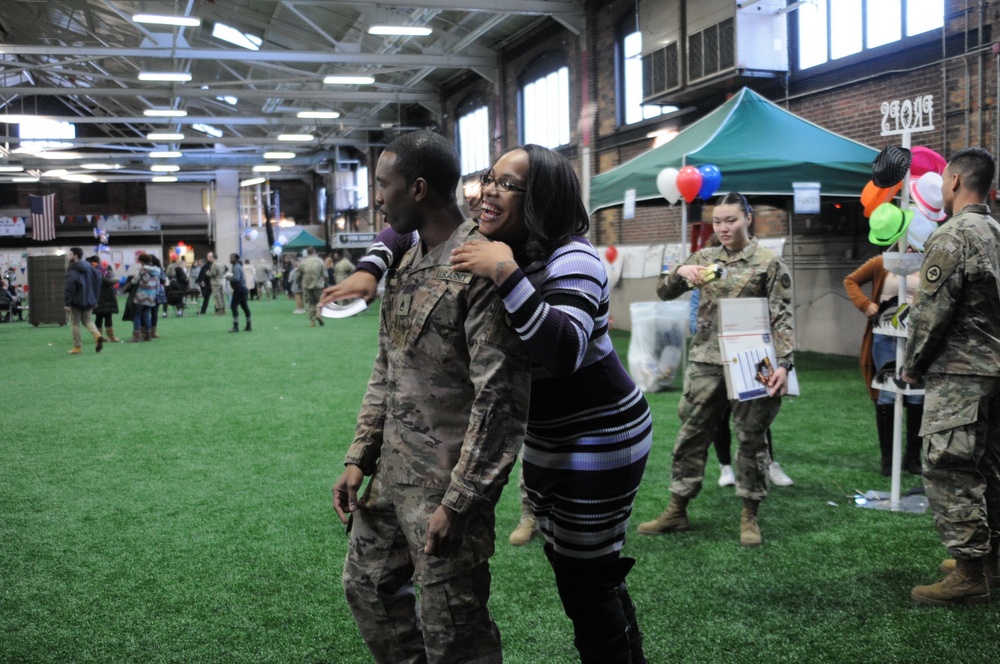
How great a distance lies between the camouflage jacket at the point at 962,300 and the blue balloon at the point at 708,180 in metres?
5.51

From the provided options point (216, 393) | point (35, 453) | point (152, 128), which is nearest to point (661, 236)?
point (216, 393)

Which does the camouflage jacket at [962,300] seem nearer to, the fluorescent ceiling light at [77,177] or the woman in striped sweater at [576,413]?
the woman in striped sweater at [576,413]

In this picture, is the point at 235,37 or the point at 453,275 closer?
the point at 453,275

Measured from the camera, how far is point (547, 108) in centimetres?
2189

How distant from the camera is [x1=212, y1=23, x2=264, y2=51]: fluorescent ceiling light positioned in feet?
79.8

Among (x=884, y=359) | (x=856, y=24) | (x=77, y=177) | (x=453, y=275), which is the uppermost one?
(x=77, y=177)

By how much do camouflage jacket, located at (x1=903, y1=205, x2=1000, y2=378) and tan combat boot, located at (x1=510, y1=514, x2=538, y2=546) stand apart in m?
2.16

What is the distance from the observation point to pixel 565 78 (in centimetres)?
2089

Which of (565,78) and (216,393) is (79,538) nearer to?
(216,393)

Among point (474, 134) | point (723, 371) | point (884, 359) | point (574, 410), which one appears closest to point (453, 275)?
point (574, 410)

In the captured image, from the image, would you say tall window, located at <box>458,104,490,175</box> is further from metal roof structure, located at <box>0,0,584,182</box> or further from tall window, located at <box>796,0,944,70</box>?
tall window, located at <box>796,0,944,70</box>

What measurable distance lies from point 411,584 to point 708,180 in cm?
750

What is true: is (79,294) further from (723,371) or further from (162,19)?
(723,371)

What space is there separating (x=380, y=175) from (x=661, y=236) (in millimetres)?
15690
